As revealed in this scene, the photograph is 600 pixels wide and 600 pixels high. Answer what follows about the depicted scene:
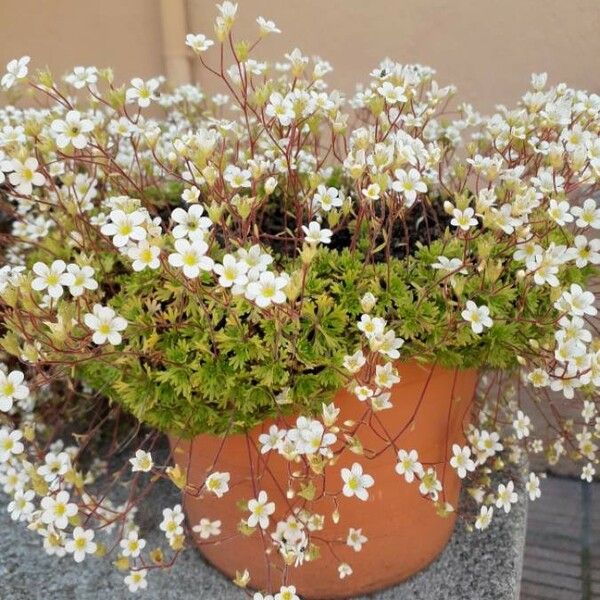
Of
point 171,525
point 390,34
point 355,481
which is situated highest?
point 390,34

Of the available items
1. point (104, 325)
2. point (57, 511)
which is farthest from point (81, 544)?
point (104, 325)

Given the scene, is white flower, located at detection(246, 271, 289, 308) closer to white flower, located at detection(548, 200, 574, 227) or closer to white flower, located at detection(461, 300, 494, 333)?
white flower, located at detection(461, 300, 494, 333)

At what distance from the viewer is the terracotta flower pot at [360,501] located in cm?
134

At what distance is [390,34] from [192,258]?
1569 millimetres

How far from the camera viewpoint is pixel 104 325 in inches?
43.1

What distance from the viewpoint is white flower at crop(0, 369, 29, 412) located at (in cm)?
111

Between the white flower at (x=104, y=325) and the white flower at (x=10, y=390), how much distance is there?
143mm

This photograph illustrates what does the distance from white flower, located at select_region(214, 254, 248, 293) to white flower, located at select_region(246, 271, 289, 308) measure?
0.05ft

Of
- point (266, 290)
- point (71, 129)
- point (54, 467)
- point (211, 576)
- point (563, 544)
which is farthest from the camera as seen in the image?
point (563, 544)

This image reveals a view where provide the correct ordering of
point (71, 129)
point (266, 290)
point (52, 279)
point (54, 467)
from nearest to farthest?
1. point (266, 290)
2. point (52, 279)
3. point (71, 129)
4. point (54, 467)

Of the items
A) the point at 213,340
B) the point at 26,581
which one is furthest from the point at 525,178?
the point at 26,581

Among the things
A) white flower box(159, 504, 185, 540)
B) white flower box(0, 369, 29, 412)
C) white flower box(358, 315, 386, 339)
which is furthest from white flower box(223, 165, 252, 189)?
white flower box(159, 504, 185, 540)

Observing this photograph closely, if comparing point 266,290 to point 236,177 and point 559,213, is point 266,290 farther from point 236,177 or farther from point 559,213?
point 559,213

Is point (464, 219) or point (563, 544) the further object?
point (563, 544)
